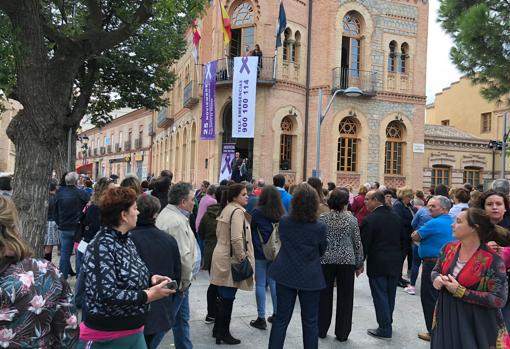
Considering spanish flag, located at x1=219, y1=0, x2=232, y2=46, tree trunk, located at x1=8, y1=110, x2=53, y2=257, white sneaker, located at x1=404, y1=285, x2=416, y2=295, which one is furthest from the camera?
spanish flag, located at x1=219, y1=0, x2=232, y2=46

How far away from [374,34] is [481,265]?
2103 centimetres

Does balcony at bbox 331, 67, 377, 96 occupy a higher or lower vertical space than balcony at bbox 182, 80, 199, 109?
higher

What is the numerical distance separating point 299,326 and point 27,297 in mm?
4543

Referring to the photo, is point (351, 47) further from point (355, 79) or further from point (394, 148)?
point (394, 148)

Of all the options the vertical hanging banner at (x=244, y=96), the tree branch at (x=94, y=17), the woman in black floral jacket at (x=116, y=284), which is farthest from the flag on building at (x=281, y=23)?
the woman in black floral jacket at (x=116, y=284)

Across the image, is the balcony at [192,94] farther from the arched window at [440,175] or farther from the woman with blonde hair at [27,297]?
the woman with blonde hair at [27,297]

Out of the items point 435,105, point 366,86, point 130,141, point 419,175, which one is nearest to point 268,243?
point 366,86

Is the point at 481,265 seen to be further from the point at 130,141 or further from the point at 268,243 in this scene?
the point at 130,141

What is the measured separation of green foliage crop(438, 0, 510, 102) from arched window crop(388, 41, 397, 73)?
9547 millimetres

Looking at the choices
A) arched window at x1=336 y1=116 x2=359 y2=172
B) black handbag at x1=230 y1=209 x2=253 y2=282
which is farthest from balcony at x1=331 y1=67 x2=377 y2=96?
black handbag at x1=230 y1=209 x2=253 y2=282

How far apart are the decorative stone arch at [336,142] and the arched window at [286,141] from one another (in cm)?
163

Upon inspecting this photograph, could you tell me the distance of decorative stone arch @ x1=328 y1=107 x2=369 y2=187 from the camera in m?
21.4

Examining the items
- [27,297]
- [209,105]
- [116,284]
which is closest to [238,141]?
[209,105]

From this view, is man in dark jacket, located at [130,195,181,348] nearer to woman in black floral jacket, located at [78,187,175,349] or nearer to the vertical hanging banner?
woman in black floral jacket, located at [78,187,175,349]
